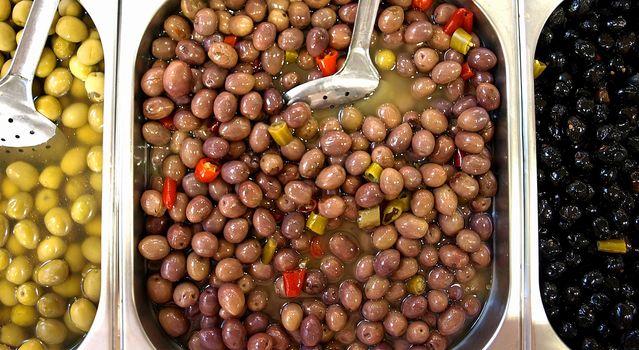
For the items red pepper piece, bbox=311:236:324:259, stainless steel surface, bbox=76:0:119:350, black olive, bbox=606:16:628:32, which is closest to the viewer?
stainless steel surface, bbox=76:0:119:350

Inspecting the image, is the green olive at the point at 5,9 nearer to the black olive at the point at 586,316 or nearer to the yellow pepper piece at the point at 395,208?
the yellow pepper piece at the point at 395,208

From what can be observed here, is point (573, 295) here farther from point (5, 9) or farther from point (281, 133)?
point (5, 9)

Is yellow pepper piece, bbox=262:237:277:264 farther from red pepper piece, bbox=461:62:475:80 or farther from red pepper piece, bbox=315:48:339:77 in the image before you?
red pepper piece, bbox=461:62:475:80

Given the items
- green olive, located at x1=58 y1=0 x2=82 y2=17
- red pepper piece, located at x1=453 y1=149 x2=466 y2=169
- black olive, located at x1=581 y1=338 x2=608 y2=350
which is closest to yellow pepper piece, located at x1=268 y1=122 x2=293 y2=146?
red pepper piece, located at x1=453 y1=149 x2=466 y2=169

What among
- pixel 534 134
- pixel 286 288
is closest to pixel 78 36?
pixel 286 288

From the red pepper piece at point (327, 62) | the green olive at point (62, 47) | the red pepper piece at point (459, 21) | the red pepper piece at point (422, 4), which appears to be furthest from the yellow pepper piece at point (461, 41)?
the green olive at point (62, 47)

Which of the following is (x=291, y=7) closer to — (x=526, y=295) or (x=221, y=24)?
(x=221, y=24)

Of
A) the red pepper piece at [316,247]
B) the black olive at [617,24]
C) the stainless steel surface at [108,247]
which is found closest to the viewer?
the stainless steel surface at [108,247]
